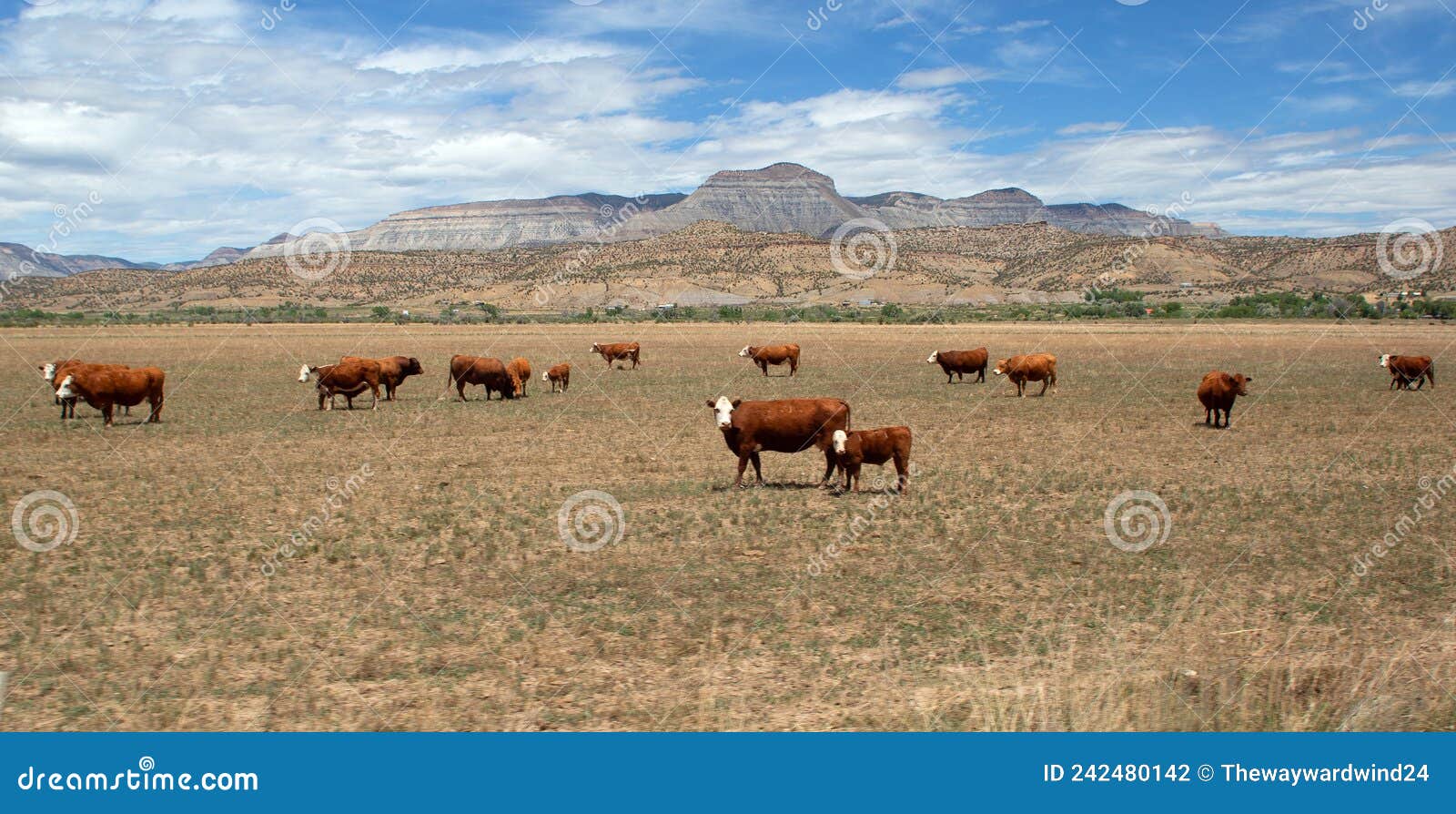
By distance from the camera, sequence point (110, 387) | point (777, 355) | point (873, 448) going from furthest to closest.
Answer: point (777, 355)
point (110, 387)
point (873, 448)

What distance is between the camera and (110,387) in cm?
2003

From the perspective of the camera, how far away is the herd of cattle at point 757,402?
13.1 m

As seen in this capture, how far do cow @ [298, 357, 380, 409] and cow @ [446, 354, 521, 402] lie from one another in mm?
2160

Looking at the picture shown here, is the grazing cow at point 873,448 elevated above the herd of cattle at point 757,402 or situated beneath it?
situated beneath

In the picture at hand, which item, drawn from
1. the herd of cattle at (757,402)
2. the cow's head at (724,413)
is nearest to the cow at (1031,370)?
the herd of cattle at (757,402)

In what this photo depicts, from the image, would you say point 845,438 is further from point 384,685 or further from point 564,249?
point 564,249

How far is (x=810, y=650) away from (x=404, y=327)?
7357cm

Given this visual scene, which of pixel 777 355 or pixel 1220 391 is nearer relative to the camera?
pixel 1220 391

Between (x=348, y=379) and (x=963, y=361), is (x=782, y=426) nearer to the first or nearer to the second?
(x=348, y=379)

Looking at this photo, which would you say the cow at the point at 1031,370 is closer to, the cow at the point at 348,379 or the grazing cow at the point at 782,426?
the grazing cow at the point at 782,426

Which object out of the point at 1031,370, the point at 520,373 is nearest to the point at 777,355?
the point at 1031,370

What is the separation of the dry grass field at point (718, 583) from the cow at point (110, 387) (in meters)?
0.68

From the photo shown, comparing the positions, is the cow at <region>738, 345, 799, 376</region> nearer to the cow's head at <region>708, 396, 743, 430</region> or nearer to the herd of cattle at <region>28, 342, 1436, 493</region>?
the herd of cattle at <region>28, 342, 1436, 493</region>

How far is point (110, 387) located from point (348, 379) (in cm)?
507
